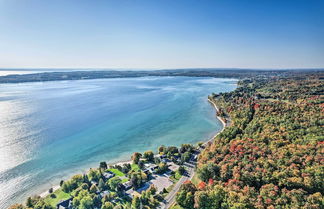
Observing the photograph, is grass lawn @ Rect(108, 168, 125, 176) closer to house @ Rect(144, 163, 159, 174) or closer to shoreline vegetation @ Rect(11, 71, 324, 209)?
shoreline vegetation @ Rect(11, 71, 324, 209)

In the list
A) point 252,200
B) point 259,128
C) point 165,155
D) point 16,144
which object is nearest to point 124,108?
point 16,144

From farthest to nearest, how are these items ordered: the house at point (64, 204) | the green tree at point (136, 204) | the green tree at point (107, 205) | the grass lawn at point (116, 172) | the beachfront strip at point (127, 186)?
the grass lawn at point (116, 172) < the beachfront strip at point (127, 186) < the house at point (64, 204) < the green tree at point (136, 204) < the green tree at point (107, 205)

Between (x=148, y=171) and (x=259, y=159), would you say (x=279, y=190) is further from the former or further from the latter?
(x=148, y=171)

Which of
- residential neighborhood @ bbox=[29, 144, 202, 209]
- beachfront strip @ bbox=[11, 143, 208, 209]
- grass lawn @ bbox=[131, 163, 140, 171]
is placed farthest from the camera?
grass lawn @ bbox=[131, 163, 140, 171]

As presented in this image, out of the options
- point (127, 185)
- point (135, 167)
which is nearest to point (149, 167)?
point (135, 167)

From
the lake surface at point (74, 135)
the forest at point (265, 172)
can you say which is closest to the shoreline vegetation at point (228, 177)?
the forest at point (265, 172)

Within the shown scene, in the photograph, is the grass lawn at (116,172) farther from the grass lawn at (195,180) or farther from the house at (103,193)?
the grass lawn at (195,180)

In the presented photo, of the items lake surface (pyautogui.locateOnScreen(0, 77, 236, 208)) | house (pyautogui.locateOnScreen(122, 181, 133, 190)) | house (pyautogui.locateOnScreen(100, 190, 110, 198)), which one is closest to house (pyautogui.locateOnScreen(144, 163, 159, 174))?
house (pyautogui.locateOnScreen(122, 181, 133, 190))
